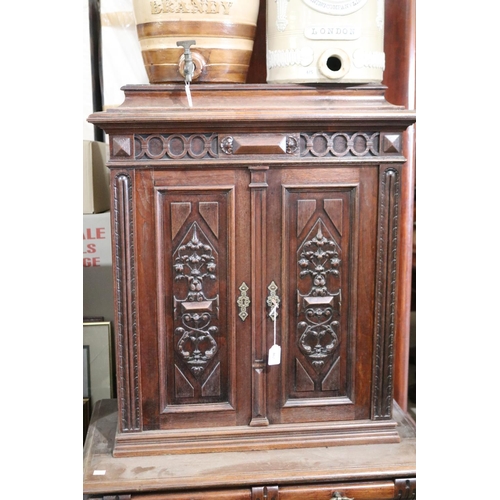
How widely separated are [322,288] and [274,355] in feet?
0.77

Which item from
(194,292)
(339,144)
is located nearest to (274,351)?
(194,292)

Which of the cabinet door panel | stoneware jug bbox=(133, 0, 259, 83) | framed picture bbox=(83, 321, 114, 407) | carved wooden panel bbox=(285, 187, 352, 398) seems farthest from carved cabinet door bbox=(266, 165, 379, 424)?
framed picture bbox=(83, 321, 114, 407)

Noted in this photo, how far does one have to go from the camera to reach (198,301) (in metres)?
1.87

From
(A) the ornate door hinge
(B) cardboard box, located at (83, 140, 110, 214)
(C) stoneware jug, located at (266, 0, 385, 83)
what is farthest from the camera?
(B) cardboard box, located at (83, 140, 110, 214)

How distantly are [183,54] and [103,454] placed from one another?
1.15 m

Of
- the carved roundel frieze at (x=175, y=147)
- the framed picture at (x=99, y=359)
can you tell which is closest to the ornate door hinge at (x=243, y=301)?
the carved roundel frieze at (x=175, y=147)

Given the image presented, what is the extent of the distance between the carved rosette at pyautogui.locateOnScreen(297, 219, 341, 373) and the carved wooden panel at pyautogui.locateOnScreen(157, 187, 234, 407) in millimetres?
222

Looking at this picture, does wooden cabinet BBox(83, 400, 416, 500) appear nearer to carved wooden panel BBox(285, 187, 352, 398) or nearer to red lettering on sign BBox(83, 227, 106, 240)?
carved wooden panel BBox(285, 187, 352, 398)

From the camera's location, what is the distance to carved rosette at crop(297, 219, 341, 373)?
187cm

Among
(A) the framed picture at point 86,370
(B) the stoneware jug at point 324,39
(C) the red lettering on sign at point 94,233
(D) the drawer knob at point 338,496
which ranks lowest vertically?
(D) the drawer knob at point 338,496

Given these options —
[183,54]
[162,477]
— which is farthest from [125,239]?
[162,477]

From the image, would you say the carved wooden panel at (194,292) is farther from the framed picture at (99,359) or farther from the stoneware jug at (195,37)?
the framed picture at (99,359)

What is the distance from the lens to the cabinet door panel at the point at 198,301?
→ 182cm

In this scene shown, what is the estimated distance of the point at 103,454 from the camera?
6.23 feet
